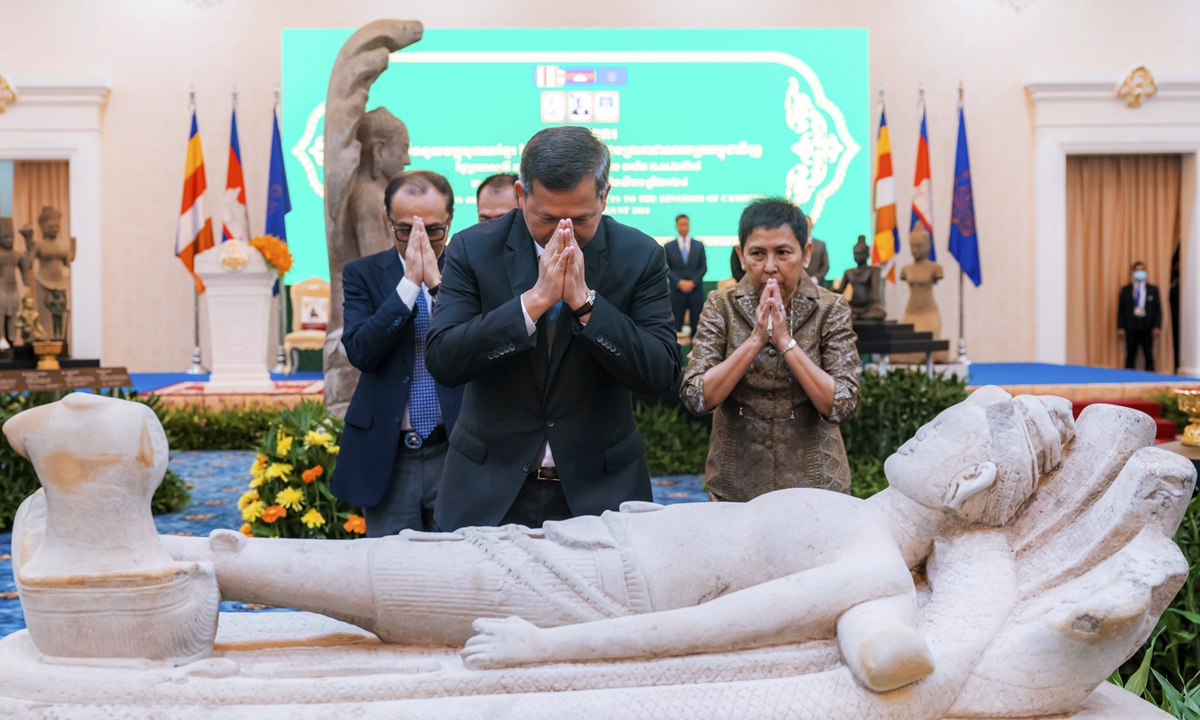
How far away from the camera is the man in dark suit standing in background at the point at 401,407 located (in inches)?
90.2

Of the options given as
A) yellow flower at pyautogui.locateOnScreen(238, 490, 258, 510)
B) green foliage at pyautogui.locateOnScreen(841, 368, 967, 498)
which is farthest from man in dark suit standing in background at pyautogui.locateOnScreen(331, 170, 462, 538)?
green foliage at pyautogui.locateOnScreen(841, 368, 967, 498)

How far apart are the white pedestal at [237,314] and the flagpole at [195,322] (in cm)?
230

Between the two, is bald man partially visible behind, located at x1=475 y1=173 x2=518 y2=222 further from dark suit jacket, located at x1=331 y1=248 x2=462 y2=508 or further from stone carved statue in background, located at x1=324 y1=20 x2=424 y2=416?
stone carved statue in background, located at x1=324 y1=20 x2=424 y2=416

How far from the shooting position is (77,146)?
36.5 ft

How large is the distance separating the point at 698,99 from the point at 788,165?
48.7 inches

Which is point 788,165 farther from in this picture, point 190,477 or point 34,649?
point 34,649

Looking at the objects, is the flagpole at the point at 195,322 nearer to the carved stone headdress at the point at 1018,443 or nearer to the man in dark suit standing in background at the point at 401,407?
the man in dark suit standing in background at the point at 401,407

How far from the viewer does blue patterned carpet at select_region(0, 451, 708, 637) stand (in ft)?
11.6

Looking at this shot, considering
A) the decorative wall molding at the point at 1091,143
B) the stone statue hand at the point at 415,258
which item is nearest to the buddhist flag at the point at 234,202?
the decorative wall molding at the point at 1091,143

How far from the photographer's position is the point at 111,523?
1364mm

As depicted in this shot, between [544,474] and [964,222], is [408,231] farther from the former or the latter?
[964,222]

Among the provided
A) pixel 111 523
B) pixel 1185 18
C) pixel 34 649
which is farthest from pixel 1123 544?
pixel 1185 18

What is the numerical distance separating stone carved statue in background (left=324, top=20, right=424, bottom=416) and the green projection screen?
6.27 meters

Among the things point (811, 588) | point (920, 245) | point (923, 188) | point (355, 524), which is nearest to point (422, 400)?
point (811, 588)
